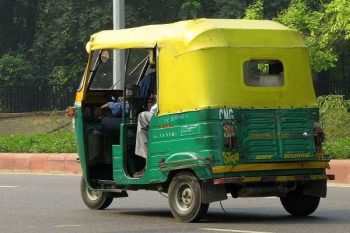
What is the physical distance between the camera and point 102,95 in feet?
44.3

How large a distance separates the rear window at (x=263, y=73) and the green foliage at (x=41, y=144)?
10896 millimetres

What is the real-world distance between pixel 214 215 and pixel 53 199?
336cm

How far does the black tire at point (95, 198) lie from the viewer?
1339 cm

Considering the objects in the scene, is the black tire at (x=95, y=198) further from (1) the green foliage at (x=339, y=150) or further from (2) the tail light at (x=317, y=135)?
(1) the green foliage at (x=339, y=150)

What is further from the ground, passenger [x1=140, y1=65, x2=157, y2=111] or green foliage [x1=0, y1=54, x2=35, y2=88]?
green foliage [x1=0, y1=54, x2=35, y2=88]

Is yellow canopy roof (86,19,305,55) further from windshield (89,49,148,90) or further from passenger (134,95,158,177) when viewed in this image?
passenger (134,95,158,177)

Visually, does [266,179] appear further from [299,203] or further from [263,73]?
[263,73]

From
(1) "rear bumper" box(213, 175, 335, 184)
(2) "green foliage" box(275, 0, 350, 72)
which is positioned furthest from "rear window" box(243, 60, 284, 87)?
(2) "green foliage" box(275, 0, 350, 72)

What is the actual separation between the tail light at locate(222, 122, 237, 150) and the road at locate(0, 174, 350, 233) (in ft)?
2.85

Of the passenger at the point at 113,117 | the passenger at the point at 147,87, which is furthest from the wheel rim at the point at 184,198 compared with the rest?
the passenger at the point at 113,117

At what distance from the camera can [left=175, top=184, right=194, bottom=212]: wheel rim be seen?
11.5 meters

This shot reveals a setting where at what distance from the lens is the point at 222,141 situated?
11070mm

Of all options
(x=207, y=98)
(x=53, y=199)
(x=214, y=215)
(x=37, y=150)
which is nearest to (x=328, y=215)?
(x=214, y=215)

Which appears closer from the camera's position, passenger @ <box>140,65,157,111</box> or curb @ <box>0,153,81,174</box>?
passenger @ <box>140,65,157,111</box>
